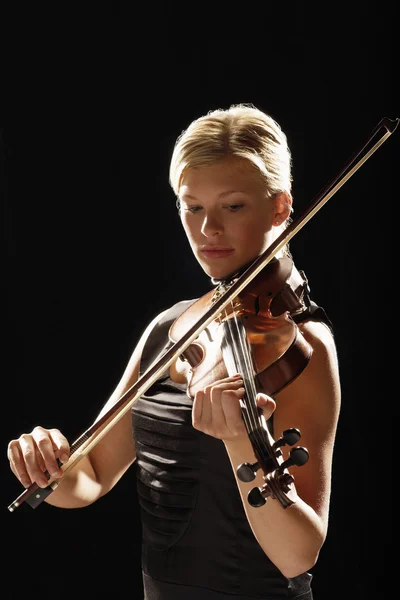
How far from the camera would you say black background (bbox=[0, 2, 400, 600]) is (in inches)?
72.7

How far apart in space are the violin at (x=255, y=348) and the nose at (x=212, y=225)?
71 millimetres

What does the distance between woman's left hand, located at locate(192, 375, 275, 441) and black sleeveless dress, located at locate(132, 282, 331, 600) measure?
0.18 meters

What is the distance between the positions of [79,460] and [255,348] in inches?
11.1

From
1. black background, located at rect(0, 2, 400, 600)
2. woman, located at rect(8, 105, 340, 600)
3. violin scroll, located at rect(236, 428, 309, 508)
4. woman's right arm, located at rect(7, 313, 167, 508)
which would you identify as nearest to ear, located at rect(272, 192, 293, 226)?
woman, located at rect(8, 105, 340, 600)

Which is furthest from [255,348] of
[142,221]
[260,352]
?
[142,221]

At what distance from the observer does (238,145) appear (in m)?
1.18

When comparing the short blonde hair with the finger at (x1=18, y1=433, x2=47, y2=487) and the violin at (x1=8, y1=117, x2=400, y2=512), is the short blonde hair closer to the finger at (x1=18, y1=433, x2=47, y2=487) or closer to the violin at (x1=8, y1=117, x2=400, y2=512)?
the violin at (x1=8, y1=117, x2=400, y2=512)

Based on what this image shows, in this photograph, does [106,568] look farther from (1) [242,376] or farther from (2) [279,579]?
(1) [242,376]

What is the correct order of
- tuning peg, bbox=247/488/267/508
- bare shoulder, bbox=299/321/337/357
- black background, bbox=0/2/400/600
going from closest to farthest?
tuning peg, bbox=247/488/267/508
bare shoulder, bbox=299/321/337/357
black background, bbox=0/2/400/600

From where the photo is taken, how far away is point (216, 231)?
1170 mm

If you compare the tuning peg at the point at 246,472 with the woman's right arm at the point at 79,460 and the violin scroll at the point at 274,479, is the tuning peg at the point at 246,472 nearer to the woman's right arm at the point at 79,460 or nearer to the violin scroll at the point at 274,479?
the violin scroll at the point at 274,479

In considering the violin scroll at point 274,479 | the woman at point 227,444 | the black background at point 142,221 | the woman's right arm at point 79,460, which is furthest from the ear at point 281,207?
the black background at point 142,221

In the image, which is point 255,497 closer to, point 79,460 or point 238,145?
point 79,460

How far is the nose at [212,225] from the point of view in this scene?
1172 millimetres
